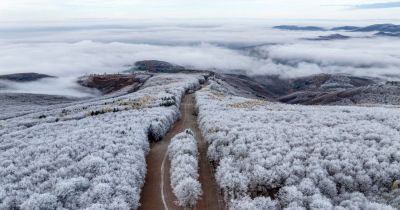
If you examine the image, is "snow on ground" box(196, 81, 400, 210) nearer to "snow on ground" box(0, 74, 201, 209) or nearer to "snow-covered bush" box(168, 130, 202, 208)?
"snow-covered bush" box(168, 130, 202, 208)

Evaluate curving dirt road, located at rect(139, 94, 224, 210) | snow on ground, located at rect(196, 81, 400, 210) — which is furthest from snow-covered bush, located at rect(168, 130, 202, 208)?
snow on ground, located at rect(196, 81, 400, 210)

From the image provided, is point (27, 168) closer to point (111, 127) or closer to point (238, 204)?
point (111, 127)

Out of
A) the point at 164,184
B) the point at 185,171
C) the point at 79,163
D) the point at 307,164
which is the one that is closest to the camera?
the point at 307,164

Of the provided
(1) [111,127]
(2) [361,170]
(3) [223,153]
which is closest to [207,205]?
(3) [223,153]

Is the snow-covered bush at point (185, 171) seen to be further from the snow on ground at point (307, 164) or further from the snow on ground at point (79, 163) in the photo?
the snow on ground at point (79, 163)

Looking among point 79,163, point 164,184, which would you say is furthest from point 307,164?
point 79,163

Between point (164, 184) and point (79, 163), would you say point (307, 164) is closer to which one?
point (164, 184)
